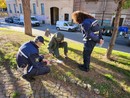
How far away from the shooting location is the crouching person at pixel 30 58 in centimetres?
294

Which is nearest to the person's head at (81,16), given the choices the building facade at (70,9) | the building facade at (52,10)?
the building facade at (70,9)

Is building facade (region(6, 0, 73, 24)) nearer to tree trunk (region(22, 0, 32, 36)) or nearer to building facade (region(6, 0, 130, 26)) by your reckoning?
building facade (region(6, 0, 130, 26))

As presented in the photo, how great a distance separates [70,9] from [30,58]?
19.5m

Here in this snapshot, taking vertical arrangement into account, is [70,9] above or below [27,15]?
above

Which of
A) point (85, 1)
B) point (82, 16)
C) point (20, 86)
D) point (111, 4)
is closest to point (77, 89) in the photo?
point (20, 86)

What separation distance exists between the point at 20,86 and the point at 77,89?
1.40 m

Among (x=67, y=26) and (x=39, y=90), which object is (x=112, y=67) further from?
(x=67, y=26)

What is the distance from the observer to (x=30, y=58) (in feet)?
9.66

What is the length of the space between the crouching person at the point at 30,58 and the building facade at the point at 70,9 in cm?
1272

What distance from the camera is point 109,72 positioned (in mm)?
4402

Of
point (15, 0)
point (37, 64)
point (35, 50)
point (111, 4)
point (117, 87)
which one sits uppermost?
point (15, 0)

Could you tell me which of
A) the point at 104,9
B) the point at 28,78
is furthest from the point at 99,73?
the point at 104,9

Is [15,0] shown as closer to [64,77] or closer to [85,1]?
[85,1]

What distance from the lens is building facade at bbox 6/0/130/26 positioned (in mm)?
17609
